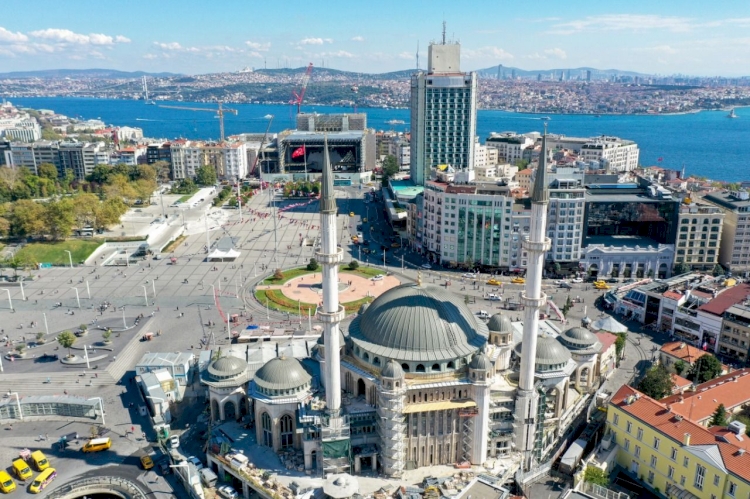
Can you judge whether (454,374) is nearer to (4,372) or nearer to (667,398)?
(667,398)

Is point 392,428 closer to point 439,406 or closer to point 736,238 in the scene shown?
point 439,406

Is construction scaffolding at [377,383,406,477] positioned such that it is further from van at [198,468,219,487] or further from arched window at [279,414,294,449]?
van at [198,468,219,487]

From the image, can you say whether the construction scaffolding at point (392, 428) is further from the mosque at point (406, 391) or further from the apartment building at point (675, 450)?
the apartment building at point (675, 450)

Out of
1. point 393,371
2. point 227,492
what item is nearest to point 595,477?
point 393,371

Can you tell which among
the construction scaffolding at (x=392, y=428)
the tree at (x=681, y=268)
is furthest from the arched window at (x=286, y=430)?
the tree at (x=681, y=268)

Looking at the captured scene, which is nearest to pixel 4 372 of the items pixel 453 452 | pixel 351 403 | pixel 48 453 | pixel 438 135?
pixel 48 453

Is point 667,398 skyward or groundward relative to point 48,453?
skyward
